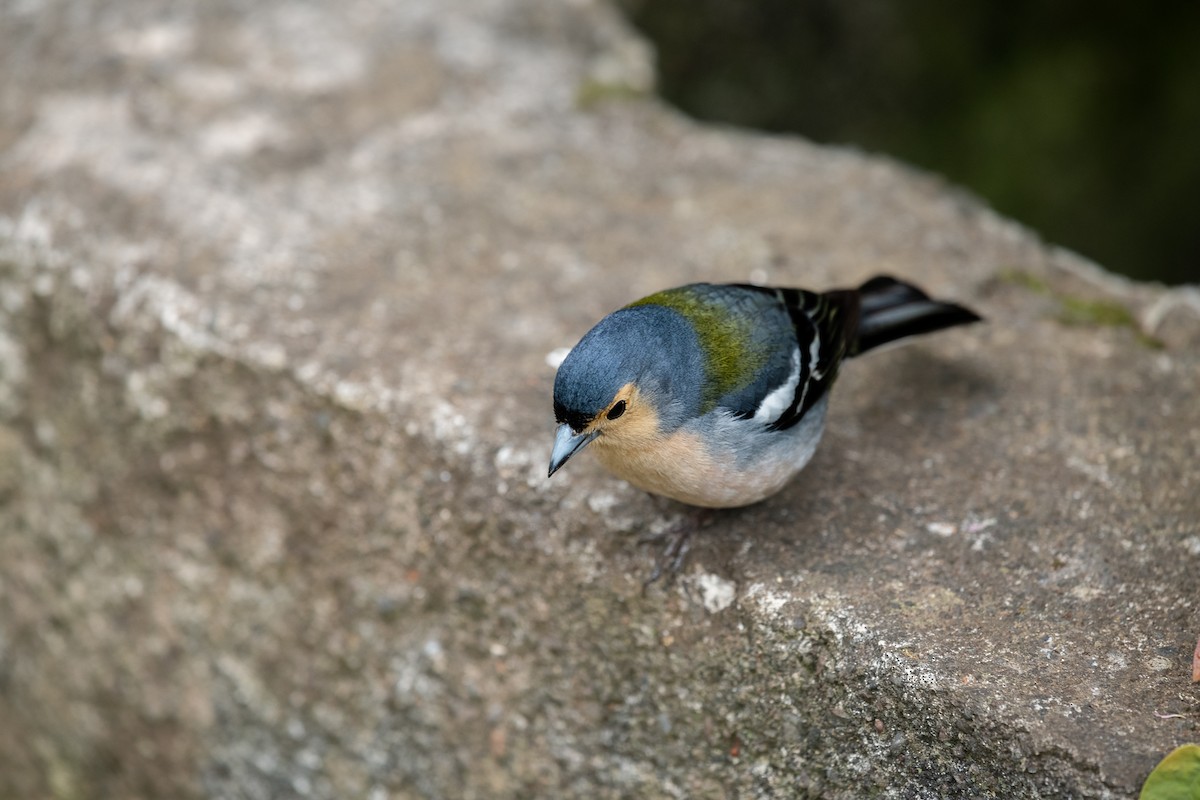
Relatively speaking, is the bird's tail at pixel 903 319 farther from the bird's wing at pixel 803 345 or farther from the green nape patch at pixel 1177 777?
the green nape patch at pixel 1177 777

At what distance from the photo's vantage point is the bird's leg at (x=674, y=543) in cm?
318

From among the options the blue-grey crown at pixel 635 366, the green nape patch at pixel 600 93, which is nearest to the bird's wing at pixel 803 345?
the blue-grey crown at pixel 635 366

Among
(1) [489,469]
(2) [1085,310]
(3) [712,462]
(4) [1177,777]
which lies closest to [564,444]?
(3) [712,462]

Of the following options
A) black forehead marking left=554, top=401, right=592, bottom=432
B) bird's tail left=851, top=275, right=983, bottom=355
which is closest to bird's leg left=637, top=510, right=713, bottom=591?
black forehead marking left=554, top=401, right=592, bottom=432

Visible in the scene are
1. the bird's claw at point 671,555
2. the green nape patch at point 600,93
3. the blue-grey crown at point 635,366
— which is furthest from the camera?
the green nape patch at point 600,93

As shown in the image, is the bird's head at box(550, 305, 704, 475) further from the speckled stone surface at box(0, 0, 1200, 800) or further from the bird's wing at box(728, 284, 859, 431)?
the speckled stone surface at box(0, 0, 1200, 800)

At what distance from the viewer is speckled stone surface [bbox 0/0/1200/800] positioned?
2963 millimetres

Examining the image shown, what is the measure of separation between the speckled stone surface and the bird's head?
47cm

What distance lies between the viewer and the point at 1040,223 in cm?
688

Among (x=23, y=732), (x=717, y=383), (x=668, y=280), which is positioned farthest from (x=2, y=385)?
(x=717, y=383)

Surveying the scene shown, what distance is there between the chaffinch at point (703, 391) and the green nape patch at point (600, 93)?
6.75ft

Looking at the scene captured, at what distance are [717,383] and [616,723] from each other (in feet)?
3.26

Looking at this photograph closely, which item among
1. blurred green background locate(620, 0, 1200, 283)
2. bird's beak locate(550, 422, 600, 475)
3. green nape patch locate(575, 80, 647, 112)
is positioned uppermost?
bird's beak locate(550, 422, 600, 475)

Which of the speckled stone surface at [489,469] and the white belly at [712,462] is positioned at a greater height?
the white belly at [712,462]
